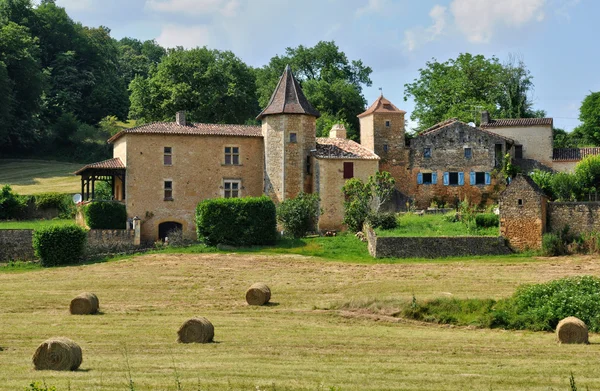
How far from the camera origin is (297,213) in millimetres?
47375

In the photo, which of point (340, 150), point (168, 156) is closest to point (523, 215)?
point (340, 150)

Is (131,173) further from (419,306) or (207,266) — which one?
(419,306)

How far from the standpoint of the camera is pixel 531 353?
21.5m

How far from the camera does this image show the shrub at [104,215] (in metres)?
47.4

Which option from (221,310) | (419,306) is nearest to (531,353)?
(419,306)

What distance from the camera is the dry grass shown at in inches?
701

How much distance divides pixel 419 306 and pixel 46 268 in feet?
68.2

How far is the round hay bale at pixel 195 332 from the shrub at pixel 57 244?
22348 millimetres

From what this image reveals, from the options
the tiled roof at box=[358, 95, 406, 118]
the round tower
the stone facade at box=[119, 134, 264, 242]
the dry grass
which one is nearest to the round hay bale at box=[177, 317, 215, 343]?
the dry grass

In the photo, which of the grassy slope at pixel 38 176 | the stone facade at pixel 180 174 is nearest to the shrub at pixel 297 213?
the stone facade at pixel 180 174

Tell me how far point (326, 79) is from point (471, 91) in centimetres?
1568

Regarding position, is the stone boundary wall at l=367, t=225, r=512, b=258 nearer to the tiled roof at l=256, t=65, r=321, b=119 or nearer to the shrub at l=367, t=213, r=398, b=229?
the shrub at l=367, t=213, r=398, b=229

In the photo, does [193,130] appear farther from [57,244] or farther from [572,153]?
[572,153]

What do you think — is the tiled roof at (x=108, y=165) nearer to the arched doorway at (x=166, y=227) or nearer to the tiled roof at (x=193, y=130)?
the tiled roof at (x=193, y=130)
